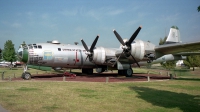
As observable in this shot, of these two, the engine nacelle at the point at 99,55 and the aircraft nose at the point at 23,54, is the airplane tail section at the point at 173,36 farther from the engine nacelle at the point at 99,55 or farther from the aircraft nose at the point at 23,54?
the aircraft nose at the point at 23,54

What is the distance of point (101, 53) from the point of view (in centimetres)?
2092

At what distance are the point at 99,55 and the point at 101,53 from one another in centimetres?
35

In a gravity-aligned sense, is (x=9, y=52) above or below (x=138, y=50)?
above

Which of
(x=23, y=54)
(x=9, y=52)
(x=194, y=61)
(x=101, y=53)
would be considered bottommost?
(x=194, y=61)

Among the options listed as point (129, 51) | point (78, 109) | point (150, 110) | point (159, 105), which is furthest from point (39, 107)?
point (129, 51)

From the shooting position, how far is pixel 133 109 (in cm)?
727

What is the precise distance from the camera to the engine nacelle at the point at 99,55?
20.8m

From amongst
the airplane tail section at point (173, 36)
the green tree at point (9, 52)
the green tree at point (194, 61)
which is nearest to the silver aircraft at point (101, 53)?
the airplane tail section at point (173, 36)

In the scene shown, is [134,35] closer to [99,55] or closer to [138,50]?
[138,50]

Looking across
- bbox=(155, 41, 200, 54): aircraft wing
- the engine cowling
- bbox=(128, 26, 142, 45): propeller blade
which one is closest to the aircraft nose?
bbox=(128, 26, 142, 45): propeller blade

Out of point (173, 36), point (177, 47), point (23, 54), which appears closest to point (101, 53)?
point (177, 47)

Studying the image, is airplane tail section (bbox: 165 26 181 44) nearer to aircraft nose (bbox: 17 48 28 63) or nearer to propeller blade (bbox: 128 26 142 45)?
propeller blade (bbox: 128 26 142 45)

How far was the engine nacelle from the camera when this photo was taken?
20.8 meters

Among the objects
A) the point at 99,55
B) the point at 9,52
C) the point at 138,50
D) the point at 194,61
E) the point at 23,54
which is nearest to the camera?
the point at 138,50
